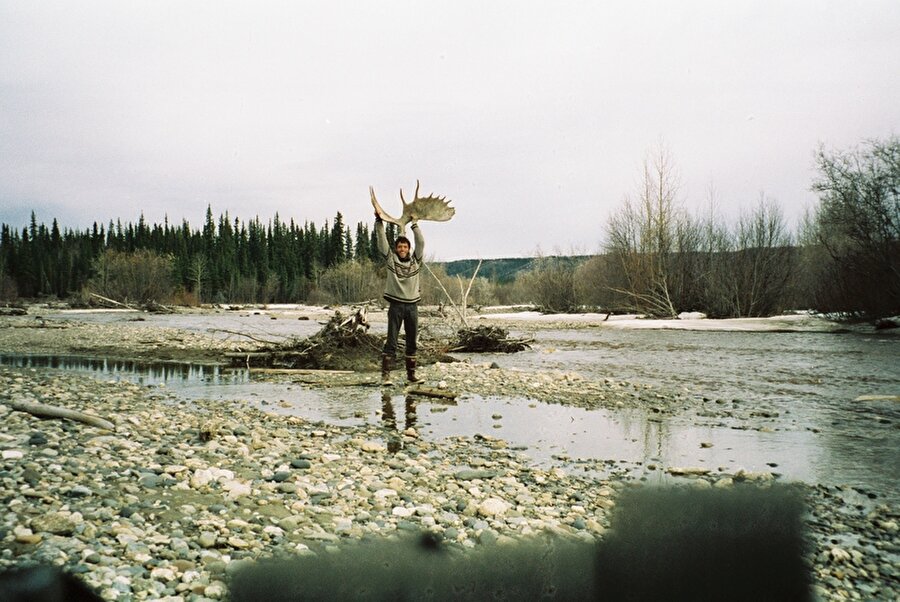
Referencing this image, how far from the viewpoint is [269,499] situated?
4066 mm

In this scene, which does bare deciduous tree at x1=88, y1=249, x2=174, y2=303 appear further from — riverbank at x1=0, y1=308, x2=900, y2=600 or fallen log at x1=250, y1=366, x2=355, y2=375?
riverbank at x1=0, y1=308, x2=900, y2=600

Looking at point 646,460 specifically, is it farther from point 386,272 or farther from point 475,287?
point 475,287

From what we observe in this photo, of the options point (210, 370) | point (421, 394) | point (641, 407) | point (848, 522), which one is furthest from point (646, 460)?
point (210, 370)

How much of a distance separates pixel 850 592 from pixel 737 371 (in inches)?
424

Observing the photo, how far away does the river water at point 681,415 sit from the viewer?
5527mm

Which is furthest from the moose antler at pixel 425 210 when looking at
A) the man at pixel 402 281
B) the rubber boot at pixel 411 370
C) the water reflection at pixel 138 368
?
the water reflection at pixel 138 368

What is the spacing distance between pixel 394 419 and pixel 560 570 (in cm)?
439

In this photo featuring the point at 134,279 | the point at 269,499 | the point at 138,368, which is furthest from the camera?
the point at 134,279

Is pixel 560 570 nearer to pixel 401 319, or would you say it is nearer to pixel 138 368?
pixel 401 319

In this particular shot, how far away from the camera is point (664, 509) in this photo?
4.20 meters

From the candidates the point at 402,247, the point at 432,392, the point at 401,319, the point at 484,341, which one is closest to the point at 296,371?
the point at 401,319

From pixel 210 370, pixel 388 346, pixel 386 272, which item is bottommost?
pixel 210 370

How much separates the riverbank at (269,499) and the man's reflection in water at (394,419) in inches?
1.9

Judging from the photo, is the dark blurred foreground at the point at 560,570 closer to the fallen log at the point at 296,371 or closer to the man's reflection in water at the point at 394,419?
the man's reflection in water at the point at 394,419
